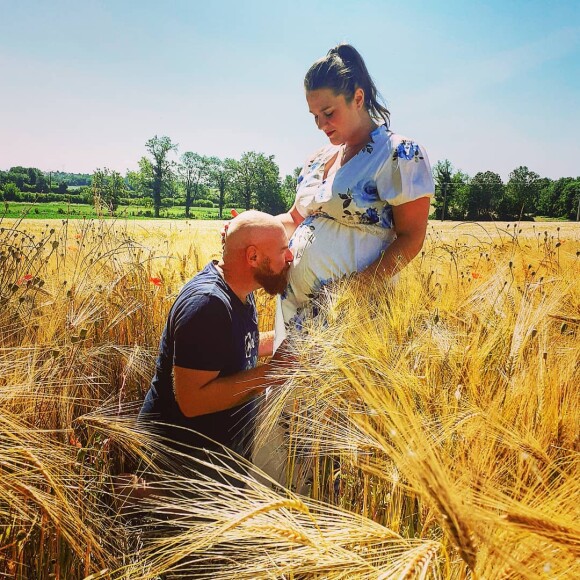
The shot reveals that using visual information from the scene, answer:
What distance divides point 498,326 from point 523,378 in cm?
31

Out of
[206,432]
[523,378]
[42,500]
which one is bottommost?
[206,432]

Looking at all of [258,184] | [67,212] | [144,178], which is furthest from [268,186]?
[67,212]

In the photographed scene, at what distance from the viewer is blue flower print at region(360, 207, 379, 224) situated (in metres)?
1.58

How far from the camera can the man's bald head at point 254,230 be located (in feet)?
5.08

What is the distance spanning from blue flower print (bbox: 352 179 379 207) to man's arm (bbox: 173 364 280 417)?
0.67 meters

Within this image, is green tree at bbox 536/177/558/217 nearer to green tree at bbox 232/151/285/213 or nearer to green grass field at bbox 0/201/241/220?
green tree at bbox 232/151/285/213

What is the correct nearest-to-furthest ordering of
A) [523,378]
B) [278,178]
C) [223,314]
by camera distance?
[523,378] < [223,314] < [278,178]

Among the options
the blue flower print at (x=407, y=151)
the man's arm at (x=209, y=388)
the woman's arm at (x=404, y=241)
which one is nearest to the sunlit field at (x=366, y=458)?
the woman's arm at (x=404, y=241)

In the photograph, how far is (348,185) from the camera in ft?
5.12

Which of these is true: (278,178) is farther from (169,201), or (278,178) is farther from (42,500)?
(42,500)

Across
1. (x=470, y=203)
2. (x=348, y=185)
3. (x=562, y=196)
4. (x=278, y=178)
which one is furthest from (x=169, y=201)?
(x=348, y=185)

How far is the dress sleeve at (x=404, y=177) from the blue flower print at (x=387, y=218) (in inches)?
2.5

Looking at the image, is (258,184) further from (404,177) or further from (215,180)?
(404,177)

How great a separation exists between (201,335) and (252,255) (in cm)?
35
